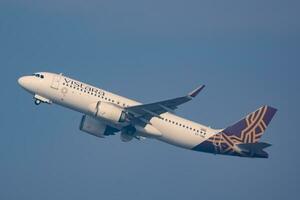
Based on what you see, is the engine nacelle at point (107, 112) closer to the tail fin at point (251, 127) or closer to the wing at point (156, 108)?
the wing at point (156, 108)

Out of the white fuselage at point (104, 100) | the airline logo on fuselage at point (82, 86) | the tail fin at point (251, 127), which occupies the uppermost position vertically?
the tail fin at point (251, 127)

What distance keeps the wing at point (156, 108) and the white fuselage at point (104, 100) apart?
1.15 meters

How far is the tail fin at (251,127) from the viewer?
86.2 metres

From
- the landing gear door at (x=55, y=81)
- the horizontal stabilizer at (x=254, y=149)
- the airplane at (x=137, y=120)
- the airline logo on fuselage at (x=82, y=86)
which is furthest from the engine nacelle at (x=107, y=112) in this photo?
the horizontal stabilizer at (x=254, y=149)

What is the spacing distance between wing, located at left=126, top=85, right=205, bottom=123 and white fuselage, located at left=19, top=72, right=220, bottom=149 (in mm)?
1145

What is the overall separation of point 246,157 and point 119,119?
47.7 feet

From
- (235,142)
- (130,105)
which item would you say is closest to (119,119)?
(130,105)

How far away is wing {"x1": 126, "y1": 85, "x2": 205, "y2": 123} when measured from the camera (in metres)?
77.9

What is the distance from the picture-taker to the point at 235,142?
85312 millimetres

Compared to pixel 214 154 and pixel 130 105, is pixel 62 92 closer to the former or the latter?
pixel 130 105

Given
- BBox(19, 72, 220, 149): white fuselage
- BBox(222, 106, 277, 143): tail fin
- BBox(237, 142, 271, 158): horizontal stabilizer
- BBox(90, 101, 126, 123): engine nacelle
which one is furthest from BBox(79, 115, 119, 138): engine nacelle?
BBox(237, 142, 271, 158): horizontal stabilizer

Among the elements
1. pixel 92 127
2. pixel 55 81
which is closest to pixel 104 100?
pixel 55 81

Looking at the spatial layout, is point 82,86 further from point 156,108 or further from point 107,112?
point 156,108

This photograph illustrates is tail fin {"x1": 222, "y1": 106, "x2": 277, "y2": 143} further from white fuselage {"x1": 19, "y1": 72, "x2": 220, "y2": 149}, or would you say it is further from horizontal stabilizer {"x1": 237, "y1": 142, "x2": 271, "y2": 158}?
white fuselage {"x1": 19, "y1": 72, "x2": 220, "y2": 149}
